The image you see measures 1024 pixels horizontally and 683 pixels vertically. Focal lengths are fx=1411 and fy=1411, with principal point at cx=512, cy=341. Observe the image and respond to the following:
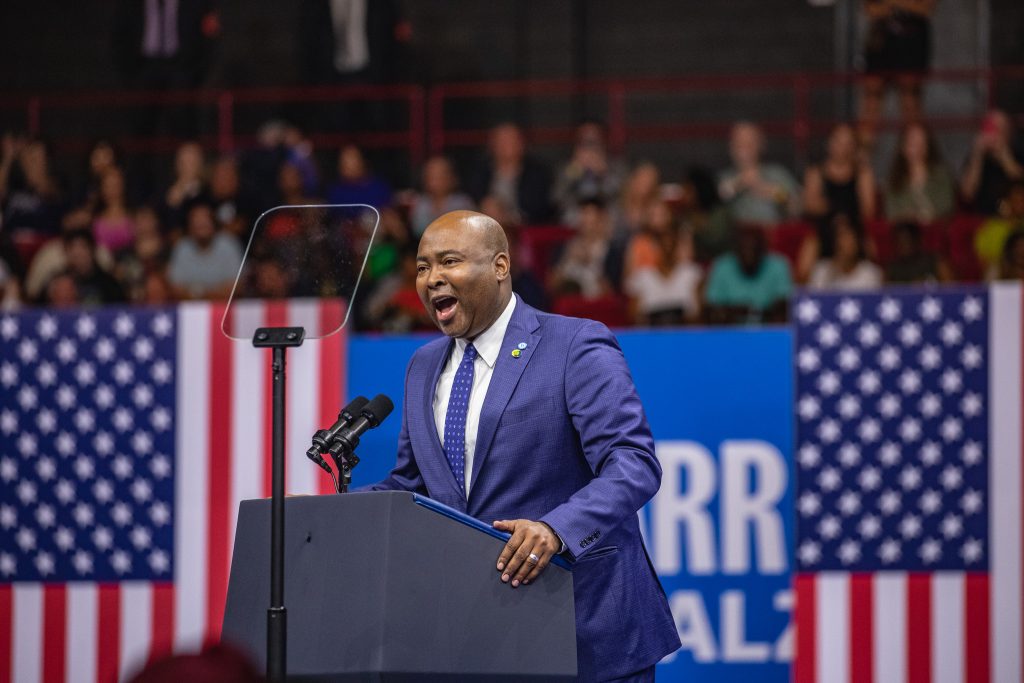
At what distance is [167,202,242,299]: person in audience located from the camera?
320 inches

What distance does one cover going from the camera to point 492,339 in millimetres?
3219

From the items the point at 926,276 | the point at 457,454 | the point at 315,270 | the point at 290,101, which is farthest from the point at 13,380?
the point at 290,101

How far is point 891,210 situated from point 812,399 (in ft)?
13.6

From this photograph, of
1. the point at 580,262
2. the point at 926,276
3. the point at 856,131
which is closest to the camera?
the point at 926,276

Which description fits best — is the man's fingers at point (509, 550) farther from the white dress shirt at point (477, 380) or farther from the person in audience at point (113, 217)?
the person in audience at point (113, 217)

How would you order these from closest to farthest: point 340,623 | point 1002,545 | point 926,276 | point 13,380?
point 340,623, point 1002,545, point 13,380, point 926,276

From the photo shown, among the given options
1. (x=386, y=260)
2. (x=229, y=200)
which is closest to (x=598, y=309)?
A: (x=386, y=260)

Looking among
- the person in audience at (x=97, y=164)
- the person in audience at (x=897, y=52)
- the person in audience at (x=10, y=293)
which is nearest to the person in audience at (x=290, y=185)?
the person in audience at (x=97, y=164)

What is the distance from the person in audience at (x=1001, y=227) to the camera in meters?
7.95

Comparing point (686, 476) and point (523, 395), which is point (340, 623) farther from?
point (686, 476)

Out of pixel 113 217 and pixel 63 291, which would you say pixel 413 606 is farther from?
pixel 113 217

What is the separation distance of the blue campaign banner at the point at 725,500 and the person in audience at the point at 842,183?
12.6ft

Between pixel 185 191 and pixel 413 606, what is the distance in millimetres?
7221

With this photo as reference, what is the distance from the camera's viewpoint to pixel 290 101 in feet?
41.1
